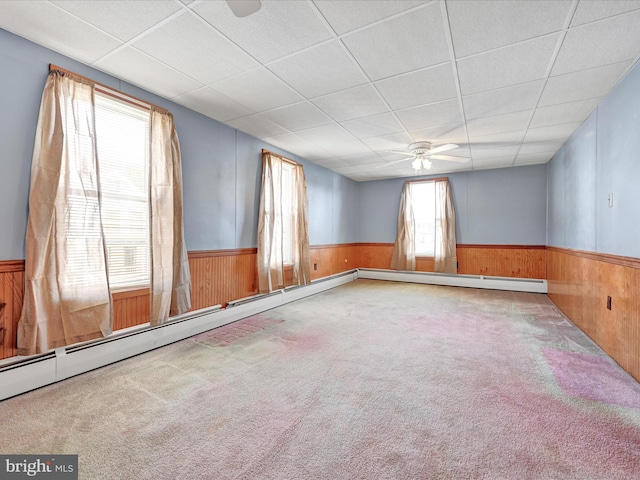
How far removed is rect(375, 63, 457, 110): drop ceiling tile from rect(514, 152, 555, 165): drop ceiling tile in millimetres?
3203

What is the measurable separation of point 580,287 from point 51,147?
5.54 meters

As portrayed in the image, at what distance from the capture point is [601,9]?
1.80m

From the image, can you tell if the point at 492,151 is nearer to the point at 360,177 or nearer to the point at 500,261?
the point at 500,261

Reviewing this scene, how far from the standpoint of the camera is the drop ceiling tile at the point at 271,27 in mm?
1844

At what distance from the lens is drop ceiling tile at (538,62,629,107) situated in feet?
8.11

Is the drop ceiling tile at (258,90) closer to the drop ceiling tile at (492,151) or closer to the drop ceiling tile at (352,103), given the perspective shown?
the drop ceiling tile at (352,103)

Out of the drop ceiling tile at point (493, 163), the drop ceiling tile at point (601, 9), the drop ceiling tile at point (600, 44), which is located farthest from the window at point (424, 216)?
the drop ceiling tile at point (601, 9)

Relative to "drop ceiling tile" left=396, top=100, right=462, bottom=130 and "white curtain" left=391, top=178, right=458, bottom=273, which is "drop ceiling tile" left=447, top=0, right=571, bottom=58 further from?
"white curtain" left=391, top=178, right=458, bottom=273

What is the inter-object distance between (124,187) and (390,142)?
351cm

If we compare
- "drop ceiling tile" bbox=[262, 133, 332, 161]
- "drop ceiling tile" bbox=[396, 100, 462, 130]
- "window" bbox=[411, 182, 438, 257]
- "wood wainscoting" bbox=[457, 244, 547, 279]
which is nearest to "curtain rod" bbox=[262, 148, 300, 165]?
"drop ceiling tile" bbox=[262, 133, 332, 161]

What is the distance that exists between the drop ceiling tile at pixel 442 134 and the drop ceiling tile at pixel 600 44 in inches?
54.3

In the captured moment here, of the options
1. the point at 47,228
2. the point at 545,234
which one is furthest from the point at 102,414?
the point at 545,234

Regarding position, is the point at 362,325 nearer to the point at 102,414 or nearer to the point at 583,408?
the point at 583,408

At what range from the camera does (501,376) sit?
2.37 metres
